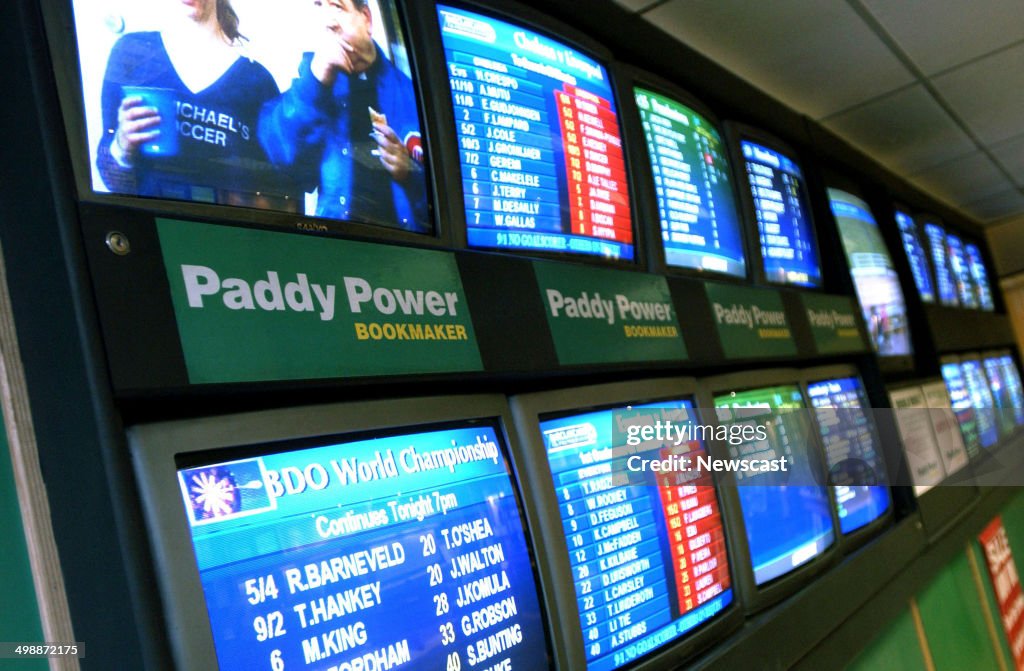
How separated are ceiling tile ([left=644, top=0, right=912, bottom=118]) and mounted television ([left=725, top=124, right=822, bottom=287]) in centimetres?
36

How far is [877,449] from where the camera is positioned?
115 inches

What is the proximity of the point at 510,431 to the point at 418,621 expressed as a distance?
381mm

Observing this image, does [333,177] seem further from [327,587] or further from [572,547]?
[572,547]

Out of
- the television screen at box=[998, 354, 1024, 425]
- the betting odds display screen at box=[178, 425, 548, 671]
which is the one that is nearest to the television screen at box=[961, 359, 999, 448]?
the television screen at box=[998, 354, 1024, 425]

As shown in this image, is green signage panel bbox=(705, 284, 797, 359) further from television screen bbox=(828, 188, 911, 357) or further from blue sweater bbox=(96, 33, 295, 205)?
blue sweater bbox=(96, 33, 295, 205)

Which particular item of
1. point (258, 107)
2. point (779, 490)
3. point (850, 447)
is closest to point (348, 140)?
point (258, 107)

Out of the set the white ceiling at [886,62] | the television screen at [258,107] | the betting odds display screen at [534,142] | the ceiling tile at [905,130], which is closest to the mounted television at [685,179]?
the betting odds display screen at [534,142]

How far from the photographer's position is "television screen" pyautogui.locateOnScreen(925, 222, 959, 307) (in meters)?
4.30

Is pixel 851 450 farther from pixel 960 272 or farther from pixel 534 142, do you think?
pixel 960 272

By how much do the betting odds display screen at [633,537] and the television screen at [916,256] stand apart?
8.21 feet

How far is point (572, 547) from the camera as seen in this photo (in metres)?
1.52

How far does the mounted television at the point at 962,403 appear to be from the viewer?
388 centimetres

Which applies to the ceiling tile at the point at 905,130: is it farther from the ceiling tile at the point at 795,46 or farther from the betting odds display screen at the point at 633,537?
the betting odds display screen at the point at 633,537

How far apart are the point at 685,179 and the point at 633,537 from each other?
3.39 ft
